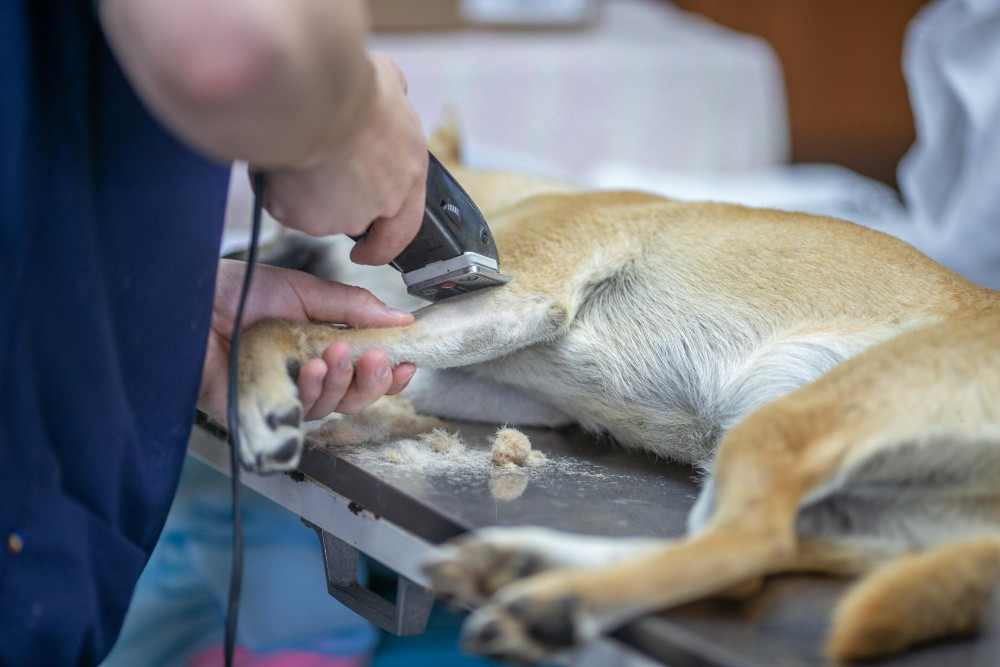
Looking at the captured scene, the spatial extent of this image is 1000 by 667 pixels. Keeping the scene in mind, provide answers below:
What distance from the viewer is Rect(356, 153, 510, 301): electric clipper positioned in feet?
3.38

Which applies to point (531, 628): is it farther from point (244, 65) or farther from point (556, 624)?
point (244, 65)

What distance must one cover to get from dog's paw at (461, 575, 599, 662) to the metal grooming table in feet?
0.13

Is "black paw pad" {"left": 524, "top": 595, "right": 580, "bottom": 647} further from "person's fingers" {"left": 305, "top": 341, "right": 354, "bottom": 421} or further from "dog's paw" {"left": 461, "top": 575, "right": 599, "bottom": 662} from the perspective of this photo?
"person's fingers" {"left": 305, "top": 341, "right": 354, "bottom": 421}

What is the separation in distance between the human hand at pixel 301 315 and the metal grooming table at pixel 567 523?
108 mm

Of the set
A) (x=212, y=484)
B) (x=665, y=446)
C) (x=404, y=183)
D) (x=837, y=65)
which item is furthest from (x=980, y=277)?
(x=837, y=65)

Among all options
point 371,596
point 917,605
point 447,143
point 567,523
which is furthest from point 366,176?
point 447,143

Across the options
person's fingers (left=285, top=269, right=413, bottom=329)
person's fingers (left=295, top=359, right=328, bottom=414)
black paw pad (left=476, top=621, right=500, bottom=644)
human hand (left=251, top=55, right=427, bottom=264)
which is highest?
human hand (left=251, top=55, right=427, bottom=264)

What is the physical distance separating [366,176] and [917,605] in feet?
2.11

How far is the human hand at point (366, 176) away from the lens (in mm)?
791

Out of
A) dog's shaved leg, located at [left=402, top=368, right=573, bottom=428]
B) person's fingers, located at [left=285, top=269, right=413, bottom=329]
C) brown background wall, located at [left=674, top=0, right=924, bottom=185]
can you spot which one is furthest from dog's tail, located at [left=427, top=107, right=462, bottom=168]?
brown background wall, located at [left=674, top=0, right=924, bottom=185]

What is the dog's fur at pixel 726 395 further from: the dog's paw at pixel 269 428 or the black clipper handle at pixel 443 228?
the black clipper handle at pixel 443 228

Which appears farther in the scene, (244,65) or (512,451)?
(512,451)

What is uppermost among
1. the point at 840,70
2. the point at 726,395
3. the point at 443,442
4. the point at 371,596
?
the point at 726,395

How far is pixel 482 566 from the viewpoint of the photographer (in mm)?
724
